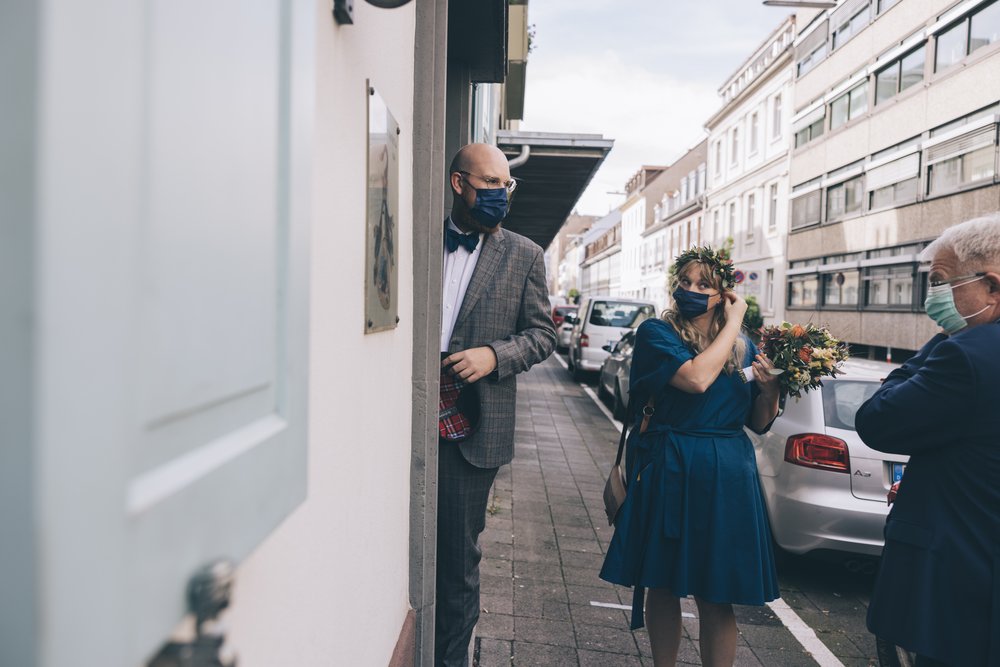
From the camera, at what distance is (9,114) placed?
51 centimetres

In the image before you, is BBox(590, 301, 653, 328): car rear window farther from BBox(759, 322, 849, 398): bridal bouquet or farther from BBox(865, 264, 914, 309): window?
BBox(759, 322, 849, 398): bridal bouquet

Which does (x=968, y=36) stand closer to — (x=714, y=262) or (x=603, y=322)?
(x=603, y=322)

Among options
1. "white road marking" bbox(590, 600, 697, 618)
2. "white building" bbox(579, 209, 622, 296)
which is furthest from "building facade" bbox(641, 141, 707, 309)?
"white road marking" bbox(590, 600, 697, 618)

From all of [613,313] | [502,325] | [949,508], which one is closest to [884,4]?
[613,313]

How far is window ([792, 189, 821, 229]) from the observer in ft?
93.4

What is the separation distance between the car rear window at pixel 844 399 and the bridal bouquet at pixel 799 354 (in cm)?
162

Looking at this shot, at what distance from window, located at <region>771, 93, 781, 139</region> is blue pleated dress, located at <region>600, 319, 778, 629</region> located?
3310cm

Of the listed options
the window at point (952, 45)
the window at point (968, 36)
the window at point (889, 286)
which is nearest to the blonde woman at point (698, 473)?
the window at point (968, 36)

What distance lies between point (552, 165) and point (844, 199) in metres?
21.1

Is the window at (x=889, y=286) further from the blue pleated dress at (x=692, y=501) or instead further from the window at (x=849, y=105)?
the blue pleated dress at (x=692, y=501)

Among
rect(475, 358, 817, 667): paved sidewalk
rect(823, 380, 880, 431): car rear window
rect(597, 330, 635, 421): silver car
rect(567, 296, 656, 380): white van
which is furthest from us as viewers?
rect(567, 296, 656, 380): white van

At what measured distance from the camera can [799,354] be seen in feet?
9.62

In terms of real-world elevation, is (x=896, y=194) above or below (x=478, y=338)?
above

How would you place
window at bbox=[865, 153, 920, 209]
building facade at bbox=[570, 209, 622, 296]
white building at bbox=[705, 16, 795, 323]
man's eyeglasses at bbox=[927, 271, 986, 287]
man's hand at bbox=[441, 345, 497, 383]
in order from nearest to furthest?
1. man's eyeglasses at bbox=[927, 271, 986, 287]
2. man's hand at bbox=[441, 345, 497, 383]
3. window at bbox=[865, 153, 920, 209]
4. white building at bbox=[705, 16, 795, 323]
5. building facade at bbox=[570, 209, 622, 296]
